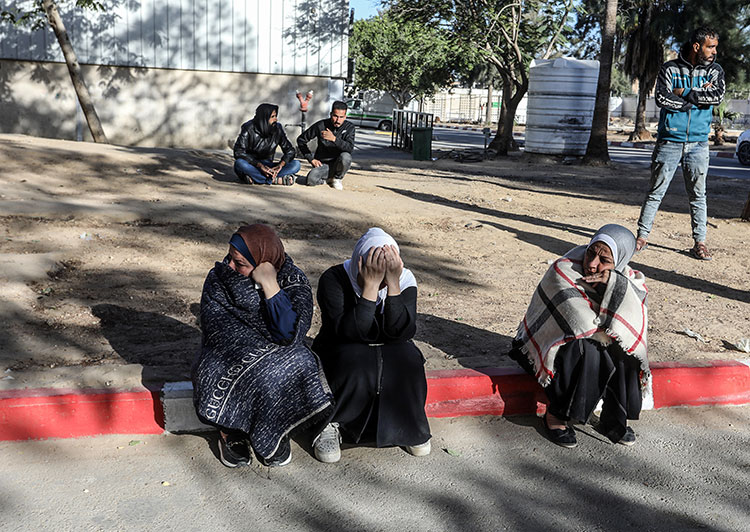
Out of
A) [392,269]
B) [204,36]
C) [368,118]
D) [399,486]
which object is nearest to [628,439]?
[399,486]

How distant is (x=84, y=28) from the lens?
17.8 metres

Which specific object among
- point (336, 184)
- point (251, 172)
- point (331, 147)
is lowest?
point (336, 184)

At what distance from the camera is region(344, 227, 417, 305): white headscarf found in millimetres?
3563

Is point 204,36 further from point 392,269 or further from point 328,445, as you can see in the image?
point 328,445

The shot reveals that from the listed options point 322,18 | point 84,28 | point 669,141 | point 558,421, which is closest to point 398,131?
point 322,18

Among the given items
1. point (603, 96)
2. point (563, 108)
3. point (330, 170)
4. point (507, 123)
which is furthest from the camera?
point (507, 123)

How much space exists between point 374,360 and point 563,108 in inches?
709

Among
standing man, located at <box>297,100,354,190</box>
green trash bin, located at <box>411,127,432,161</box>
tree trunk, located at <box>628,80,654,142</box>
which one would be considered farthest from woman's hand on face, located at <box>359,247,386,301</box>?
tree trunk, located at <box>628,80,654,142</box>

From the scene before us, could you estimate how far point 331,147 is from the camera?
37.3 feet

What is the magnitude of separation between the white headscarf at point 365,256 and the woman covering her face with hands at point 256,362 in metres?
0.25

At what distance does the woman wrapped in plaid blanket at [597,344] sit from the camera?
12.3 ft

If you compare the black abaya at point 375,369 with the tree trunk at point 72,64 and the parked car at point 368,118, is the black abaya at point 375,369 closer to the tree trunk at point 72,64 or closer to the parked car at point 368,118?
the tree trunk at point 72,64

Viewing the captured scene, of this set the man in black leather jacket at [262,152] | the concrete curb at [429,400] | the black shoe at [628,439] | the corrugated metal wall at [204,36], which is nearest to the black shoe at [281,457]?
the concrete curb at [429,400]

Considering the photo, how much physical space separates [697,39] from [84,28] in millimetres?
14917
